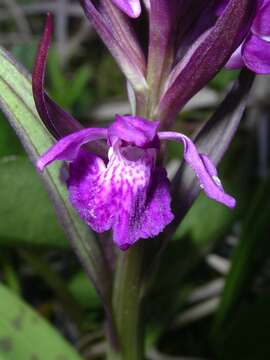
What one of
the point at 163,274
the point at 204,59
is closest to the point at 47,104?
the point at 204,59

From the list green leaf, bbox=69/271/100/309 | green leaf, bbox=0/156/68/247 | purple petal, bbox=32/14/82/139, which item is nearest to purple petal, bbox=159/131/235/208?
purple petal, bbox=32/14/82/139

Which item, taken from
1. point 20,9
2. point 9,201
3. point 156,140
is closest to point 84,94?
point 20,9

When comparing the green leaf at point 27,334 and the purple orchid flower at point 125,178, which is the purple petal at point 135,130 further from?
the green leaf at point 27,334

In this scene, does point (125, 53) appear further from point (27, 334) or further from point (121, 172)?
point (27, 334)

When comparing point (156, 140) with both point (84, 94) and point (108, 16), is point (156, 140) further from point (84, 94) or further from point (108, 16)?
point (84, 94)

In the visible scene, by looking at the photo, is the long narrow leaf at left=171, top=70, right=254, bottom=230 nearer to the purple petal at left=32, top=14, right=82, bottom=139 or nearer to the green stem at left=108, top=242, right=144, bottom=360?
the green stem at left=108, top=242, right=144, bottom=360

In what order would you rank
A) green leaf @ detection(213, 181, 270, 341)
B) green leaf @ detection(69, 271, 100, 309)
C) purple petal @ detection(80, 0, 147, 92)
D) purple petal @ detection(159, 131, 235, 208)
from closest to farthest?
purple petal @ detection(159, 131, 235, 208), purple petal @ detection(80, 0, 147, 92), green leaf @ detection(213, 181, 270, 341), green leaf @ detection(69, 271, 100, 309)
